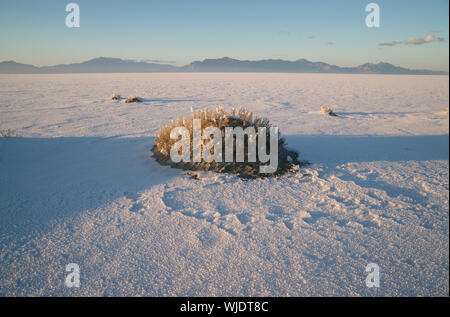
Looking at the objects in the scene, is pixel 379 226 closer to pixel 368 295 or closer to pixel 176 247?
pixel 368 295

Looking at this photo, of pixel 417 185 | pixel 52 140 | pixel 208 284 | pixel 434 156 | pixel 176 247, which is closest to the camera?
pixel 208 284

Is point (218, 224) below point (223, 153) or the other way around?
below

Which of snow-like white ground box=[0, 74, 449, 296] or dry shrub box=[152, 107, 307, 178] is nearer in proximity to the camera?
snow-like white ground box=[0, 74, 449, 296]

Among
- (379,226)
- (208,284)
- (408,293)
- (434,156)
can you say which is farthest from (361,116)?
(208,284)

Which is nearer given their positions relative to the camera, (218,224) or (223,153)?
(218,224)

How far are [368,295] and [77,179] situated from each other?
13.4 feet

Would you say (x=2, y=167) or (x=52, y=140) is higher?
(x=52, y=140)

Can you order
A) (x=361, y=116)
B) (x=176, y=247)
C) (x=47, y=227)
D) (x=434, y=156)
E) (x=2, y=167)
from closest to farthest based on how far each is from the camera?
(x=176, y=247) → (x=47, y=227) → (x=2, y=167) → (x=434, y=156) → (x=361, y=116)

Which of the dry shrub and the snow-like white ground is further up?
the dry shrub

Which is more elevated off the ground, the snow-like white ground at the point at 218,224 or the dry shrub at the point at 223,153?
the dry shrub at the point at 223,153

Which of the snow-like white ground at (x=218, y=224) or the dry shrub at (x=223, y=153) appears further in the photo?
the dry shrub at (x=223, y=153)

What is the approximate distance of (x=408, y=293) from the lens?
79.5 inches

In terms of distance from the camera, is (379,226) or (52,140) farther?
(52,140)
